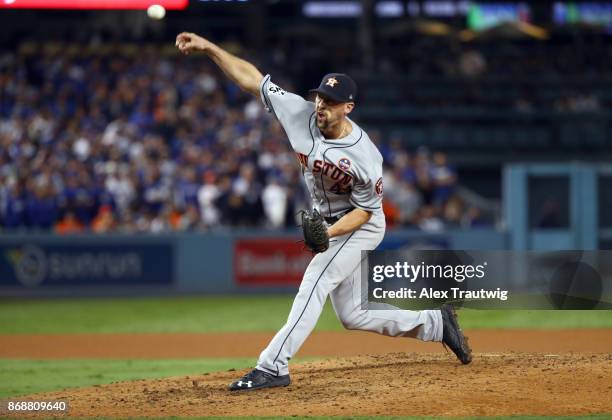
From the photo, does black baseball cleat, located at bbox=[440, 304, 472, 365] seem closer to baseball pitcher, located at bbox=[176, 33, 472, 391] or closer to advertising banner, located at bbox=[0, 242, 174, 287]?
baseball pitcher, located at bbox=[176, 33, 472, 391]

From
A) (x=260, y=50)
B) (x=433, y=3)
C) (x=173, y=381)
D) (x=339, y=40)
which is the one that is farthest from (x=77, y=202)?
(x=433, y=3)

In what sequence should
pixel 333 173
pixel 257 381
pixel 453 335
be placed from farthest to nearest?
pixel 453 335
pixel 257 381
pixel 333 173

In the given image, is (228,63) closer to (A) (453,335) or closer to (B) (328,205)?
(B) (328,205)

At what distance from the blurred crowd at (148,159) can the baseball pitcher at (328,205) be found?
10.3 meters

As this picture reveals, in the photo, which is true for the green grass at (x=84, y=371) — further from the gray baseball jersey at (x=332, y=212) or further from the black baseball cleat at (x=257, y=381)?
the gray baseball jersey at (x=332, y=212)

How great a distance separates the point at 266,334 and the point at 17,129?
346 inches

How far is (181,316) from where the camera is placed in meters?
13.8

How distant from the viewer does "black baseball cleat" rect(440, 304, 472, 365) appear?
6832 mm

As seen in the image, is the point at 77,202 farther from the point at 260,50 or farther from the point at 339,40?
the point at 339,40

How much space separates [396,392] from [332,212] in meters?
1.25

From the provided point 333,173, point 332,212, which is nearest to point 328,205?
point 332,212

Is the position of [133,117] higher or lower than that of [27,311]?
higher

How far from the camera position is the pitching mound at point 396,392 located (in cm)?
588

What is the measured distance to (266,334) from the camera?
11.7 metres
